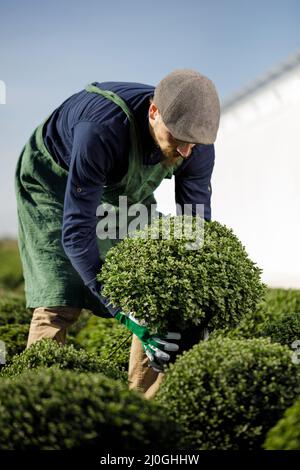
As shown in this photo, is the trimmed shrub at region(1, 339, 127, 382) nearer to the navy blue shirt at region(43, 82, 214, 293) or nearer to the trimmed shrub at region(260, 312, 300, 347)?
the navy blue shirt at region(43, 82, 214, 293)

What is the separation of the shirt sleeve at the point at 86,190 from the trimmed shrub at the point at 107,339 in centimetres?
100

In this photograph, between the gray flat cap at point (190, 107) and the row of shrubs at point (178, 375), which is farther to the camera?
the gray flat cap at point (190, 107)

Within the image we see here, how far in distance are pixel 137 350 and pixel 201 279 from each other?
70cm

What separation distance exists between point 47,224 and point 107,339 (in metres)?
1.12

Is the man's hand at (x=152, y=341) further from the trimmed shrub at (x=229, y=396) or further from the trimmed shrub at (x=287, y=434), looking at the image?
the trimmed shrub at (x=287, y=434)

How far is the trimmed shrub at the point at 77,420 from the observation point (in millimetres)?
3297

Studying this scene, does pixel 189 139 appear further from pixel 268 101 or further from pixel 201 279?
pixel 268 101

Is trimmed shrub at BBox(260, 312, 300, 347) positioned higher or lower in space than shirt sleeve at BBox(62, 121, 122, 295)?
lower

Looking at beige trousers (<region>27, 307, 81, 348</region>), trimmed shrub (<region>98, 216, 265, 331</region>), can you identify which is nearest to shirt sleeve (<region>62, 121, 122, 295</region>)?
trimmed shrub (<region>98, 216, 265, 331</region>)

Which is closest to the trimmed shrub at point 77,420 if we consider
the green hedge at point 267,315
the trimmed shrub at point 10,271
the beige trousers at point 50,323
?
the green hedge at point 267,315

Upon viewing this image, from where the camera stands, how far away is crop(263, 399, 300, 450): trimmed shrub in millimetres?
3293

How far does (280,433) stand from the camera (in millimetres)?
3377

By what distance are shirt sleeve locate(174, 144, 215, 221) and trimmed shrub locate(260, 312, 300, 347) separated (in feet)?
2.77

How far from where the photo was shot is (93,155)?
4.44m
